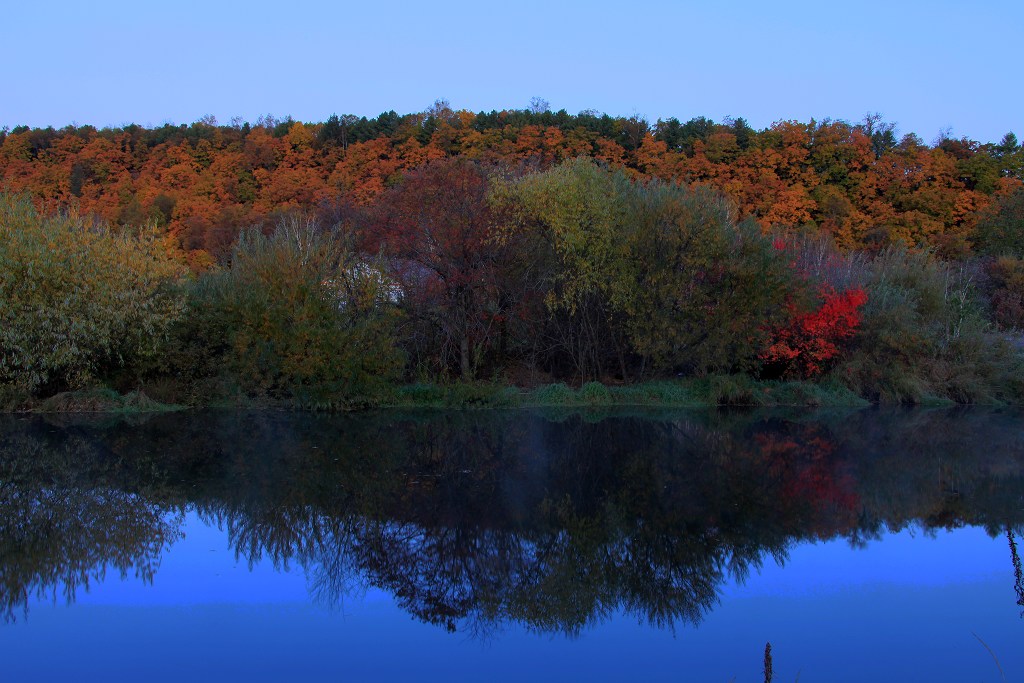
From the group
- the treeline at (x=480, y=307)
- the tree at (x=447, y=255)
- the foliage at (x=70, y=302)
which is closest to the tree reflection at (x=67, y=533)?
the foliage at (x=70, y=302)

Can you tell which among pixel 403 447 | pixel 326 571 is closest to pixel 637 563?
pixel 326 571

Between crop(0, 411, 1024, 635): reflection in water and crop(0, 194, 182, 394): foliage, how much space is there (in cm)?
233

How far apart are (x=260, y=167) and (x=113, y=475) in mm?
38097

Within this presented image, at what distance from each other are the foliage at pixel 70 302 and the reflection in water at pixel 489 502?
233 centimetres

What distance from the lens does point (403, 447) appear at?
14.8 metres

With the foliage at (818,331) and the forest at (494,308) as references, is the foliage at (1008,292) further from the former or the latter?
the foliage at (818,331)

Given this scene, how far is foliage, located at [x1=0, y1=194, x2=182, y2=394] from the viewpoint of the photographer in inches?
714

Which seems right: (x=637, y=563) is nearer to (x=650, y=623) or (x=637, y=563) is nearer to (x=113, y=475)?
(x=650, y=623)

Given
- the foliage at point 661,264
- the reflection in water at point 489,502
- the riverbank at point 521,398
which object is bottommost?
the reflection in water at point 489,502

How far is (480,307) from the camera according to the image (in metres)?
22.6

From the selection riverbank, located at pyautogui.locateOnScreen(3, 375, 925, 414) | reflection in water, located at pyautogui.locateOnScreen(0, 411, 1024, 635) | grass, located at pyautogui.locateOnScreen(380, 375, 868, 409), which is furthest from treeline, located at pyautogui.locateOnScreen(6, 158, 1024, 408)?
reflection in water, located at pyautogui.locateOnScreen(0, 411, 1024, 635)

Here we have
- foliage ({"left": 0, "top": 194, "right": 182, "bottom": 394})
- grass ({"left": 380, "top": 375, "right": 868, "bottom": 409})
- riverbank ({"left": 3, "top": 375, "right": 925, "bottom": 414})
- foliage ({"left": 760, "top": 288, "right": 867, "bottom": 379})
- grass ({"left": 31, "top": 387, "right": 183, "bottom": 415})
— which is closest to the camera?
foliage ({"left": 0, "top": 194, "right": 182, "bottom": 394})

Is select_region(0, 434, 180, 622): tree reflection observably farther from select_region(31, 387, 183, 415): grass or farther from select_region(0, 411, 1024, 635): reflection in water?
select_region(31, 387, 183, 415): grass

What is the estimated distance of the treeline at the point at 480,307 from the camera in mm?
19266
